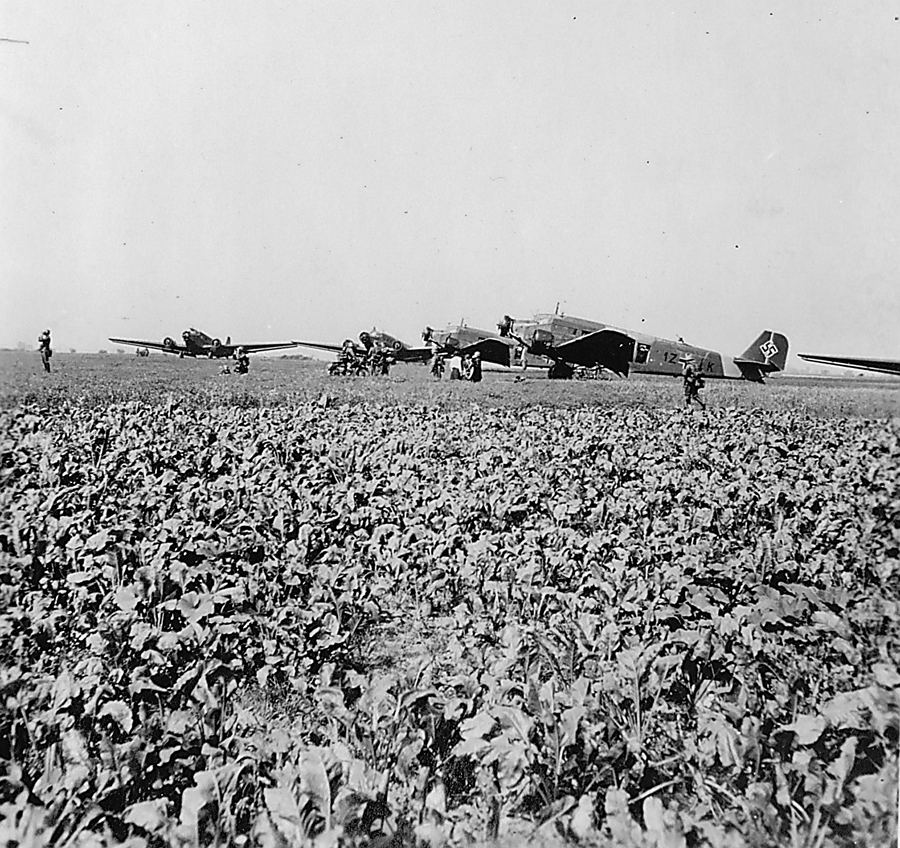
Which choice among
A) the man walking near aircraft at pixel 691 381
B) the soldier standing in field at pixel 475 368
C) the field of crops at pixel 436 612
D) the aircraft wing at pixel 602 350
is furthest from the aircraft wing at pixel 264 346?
the man walking near aircraft at pixel 691 381

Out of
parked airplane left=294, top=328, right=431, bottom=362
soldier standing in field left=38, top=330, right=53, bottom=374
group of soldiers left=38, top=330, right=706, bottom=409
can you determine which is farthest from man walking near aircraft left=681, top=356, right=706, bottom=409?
soldier standing in field left=38, top=330, right=53, bottom=374

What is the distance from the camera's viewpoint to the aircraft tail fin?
2.02 m

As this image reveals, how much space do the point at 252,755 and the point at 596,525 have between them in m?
1.36

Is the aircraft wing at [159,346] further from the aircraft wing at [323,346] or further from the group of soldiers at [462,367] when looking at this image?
the group of soldiers at [462,367]

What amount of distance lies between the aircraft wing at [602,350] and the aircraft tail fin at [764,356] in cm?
38

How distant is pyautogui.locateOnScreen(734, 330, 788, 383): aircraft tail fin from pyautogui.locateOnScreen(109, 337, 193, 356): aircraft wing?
1.77m

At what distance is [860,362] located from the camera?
6.64ft

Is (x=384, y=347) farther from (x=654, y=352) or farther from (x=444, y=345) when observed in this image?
(x=654, y=352)

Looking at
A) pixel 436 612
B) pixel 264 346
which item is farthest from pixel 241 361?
pixel 436 612

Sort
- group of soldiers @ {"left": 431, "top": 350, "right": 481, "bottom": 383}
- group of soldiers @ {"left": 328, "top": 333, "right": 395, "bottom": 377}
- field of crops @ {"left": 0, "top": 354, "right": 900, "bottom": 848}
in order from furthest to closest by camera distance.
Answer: group of soldiers @ {"left": 431, "top": 350, "right": 481, "bottom": 383}
group of soldiers @ {"left": 328, "top": 333, "right": 395, "bottom": 377}
field of crops @ {"left": 0, "top": 354, "right": 900, "bottom": 848}

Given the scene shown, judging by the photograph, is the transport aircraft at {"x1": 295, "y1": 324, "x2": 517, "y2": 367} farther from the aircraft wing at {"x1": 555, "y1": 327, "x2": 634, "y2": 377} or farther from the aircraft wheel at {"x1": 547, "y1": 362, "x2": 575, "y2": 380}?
the aircraft wing at {"x1": 555, "y1": 327, "x2": 634, "y2": 377}

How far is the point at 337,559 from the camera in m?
2.28

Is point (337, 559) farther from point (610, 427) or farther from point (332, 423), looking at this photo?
point (610, 427)

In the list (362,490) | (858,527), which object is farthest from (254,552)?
(858,527)
